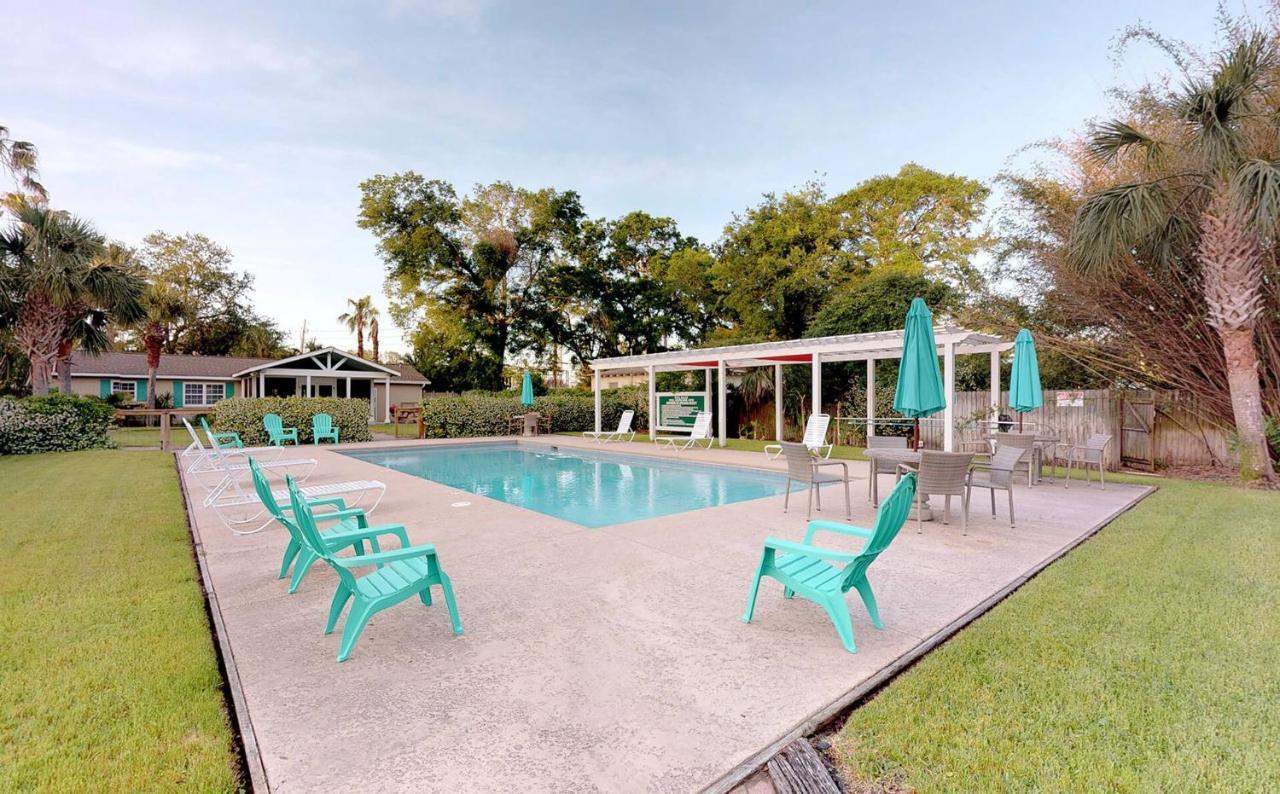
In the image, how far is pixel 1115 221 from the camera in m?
8.00

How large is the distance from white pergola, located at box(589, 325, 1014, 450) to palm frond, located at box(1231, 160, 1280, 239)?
11.7 ft

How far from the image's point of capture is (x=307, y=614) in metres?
3.50

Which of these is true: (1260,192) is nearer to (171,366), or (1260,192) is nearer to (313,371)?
(313,371)

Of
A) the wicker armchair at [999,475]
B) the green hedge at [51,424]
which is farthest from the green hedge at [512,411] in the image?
the wicker armchair at [999,475]

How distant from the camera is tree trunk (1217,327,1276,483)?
326 inches

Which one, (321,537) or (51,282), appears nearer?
(321,537)

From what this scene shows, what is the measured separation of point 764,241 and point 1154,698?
20.9m

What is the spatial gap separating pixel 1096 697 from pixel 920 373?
428cm

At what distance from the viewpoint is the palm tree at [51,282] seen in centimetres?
1303

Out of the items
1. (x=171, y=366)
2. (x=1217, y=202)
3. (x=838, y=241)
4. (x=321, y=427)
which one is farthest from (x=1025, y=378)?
(x=171, y=366)

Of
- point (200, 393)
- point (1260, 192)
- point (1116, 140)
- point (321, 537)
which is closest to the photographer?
point (321, 537)

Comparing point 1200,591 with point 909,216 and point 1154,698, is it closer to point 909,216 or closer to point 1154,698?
point 1154,698

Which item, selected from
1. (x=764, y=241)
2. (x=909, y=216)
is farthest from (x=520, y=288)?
(x=909, y=216)

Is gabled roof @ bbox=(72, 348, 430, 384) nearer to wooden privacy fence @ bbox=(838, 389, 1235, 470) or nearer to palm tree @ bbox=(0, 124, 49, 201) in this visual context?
palm tree @ bbox=(0, 124, 49, 201)
